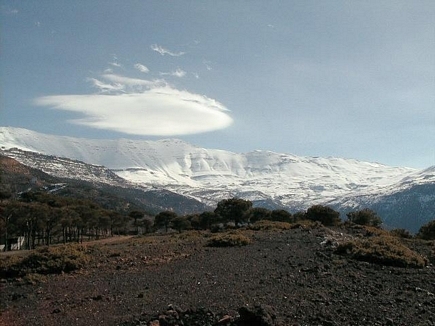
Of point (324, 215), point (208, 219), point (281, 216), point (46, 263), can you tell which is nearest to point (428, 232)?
point (324, 215)

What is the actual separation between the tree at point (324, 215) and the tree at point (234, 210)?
38.6 feet

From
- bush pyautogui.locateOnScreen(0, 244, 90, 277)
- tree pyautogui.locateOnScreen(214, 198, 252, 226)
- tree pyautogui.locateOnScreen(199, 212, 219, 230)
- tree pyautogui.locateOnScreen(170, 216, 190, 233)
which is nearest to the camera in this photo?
bush pyautogui.locateOnScreen(0, 244, 90, 277)

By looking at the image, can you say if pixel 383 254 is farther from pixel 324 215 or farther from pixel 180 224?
pixel 180 224

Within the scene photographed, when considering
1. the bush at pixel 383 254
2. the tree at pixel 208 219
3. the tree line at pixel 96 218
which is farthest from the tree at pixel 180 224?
the bush at pixel 383 254

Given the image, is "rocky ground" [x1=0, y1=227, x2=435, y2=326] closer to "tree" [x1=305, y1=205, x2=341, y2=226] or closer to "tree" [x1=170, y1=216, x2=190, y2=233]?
"tree" [x1=305, y1=205, x2=341, y2=226]

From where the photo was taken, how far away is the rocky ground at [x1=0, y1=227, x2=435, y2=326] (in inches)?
456

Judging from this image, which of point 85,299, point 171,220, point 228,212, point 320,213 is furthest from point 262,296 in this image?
point 171,220

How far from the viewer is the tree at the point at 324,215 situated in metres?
52.2

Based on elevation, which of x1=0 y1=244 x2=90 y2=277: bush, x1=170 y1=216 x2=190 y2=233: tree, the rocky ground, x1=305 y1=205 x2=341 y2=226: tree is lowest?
x1=170 y1=216 x2=190 y2=233: tree

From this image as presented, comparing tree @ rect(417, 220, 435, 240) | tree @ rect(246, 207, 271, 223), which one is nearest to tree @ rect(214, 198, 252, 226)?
tree @ rect(246, 207, 271, 223)

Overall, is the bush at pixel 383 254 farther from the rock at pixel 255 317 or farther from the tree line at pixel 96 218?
the tree line at pixel 96 218

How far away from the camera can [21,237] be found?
6544cm

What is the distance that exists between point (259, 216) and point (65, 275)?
53.2m

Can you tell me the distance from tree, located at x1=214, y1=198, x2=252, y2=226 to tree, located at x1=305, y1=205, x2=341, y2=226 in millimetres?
11753
